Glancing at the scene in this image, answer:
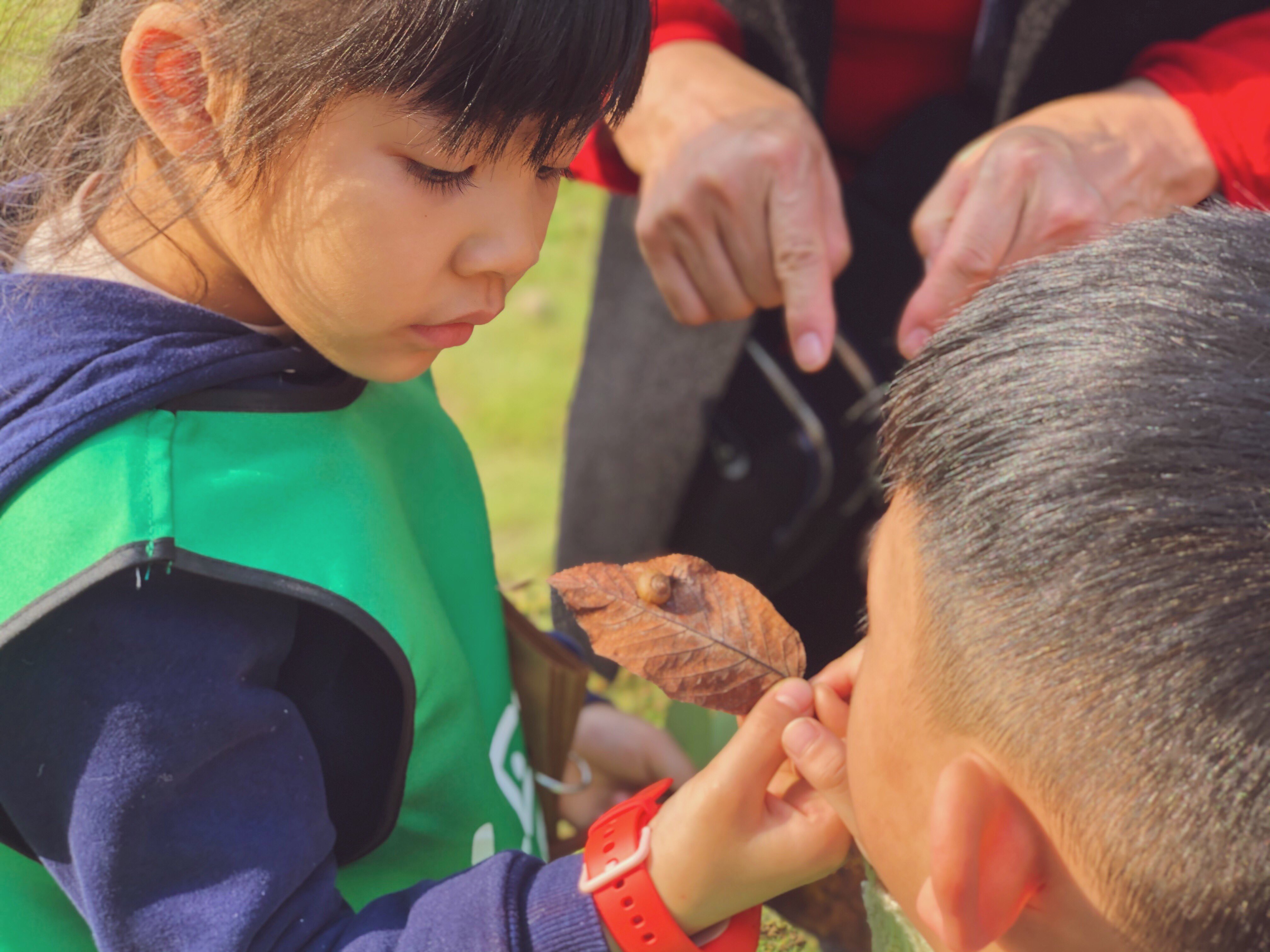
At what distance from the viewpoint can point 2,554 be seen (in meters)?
0.85

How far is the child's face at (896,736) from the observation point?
2.42 feet

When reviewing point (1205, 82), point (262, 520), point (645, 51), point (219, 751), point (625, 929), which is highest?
point (645, 51)

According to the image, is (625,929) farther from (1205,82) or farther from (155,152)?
(1205,82)

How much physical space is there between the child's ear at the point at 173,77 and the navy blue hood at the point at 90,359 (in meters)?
0.15

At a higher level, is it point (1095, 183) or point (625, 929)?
point (1095, 183)

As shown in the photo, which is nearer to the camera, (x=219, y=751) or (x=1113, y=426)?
(x=1113, y=426)

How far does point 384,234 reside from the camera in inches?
35.7

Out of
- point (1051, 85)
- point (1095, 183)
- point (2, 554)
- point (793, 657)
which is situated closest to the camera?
point (2, 554)

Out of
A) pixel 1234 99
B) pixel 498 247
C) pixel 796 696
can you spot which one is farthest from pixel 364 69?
pixel 1234 99

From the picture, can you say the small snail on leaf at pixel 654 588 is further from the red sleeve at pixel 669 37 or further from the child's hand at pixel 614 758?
the red sleeve at pixel 669 37

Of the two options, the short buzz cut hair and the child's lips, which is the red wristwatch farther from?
the child's lips

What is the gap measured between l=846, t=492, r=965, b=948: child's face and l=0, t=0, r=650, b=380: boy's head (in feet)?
1.46

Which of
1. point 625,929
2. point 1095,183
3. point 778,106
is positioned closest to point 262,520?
point 625,929

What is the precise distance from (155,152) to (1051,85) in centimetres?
123
